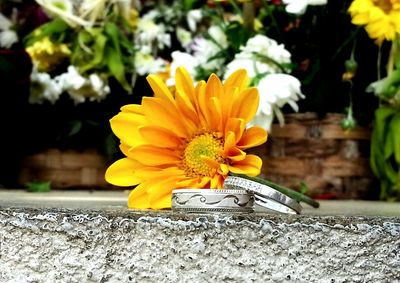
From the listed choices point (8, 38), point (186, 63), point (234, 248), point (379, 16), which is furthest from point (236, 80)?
point (8, 38)

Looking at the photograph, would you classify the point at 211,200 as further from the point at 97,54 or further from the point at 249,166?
the point at 97,54

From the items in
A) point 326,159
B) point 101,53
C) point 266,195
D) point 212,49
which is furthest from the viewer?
point 101,53

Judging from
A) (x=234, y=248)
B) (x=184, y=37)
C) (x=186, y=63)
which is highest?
(x=184, y=37)

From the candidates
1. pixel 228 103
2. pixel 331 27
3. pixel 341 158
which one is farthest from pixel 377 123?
pixel 228 103

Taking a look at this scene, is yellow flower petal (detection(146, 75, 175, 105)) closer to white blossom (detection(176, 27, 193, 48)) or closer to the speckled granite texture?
the speckled granite texture

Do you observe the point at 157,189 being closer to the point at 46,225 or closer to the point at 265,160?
the point at 46,225
